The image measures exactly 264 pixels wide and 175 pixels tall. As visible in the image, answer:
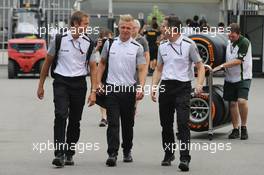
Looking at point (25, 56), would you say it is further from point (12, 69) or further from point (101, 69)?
point (101, 69)

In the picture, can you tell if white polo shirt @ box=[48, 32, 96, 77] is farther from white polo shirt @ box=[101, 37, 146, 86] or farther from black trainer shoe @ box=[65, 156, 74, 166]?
black trainer shoe @ box=[65, 156, 74, 166]

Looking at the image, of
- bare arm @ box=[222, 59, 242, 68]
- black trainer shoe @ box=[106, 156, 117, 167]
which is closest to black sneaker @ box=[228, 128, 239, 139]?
bare arm @ box=[222, 59, 242, 68]

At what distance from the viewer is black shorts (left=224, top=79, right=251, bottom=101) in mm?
13320

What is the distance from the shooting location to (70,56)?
1080 centimetres

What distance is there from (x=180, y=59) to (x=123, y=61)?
2.33 feet

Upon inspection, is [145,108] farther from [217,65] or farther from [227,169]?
[227,169]

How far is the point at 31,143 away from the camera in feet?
42.2

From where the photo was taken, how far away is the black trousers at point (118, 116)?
10.8 m

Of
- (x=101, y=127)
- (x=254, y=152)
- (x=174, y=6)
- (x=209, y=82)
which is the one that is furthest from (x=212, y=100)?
(x=174, y=6)

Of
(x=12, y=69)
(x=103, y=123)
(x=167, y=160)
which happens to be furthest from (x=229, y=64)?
(x=12, y=69)

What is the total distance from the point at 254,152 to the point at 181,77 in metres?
2.03

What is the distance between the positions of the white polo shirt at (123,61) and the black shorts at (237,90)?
9.01 ft

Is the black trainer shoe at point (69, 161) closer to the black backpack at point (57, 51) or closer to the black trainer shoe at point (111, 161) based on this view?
the black trainer shoe at point (111, 161)

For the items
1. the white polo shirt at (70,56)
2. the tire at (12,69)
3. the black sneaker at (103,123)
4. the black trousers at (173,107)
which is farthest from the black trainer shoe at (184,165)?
the tire at (12,69)
